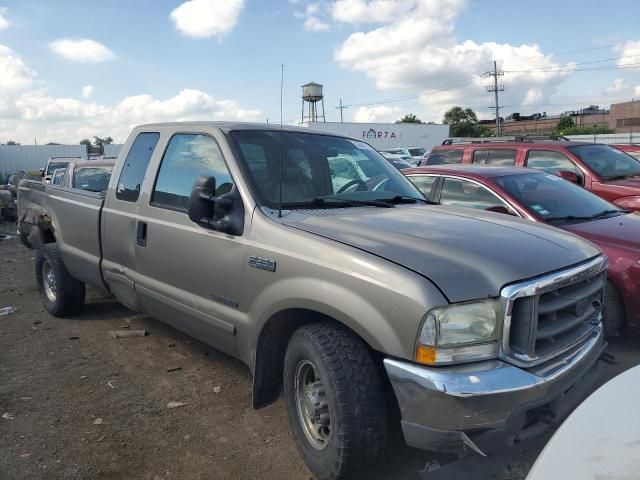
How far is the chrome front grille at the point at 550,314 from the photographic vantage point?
2502 mm

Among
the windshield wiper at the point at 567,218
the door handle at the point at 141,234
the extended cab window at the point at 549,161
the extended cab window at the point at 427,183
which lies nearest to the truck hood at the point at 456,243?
the door handle at the point at 141,234

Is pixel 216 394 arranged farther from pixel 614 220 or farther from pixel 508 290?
pixel 614 220

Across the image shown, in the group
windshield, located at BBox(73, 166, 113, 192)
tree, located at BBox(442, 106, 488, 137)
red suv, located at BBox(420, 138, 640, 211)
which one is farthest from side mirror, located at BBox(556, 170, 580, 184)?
tree, located at BBox(442, 106, 488, 137)

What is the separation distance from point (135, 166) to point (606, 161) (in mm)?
6767

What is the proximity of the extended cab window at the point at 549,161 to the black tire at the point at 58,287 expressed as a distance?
20.6ft

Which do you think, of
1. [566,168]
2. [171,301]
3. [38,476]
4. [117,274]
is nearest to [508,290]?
[171,301]

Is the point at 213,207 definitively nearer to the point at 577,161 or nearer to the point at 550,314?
the point at 550,314

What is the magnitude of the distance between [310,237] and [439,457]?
54.5 inches

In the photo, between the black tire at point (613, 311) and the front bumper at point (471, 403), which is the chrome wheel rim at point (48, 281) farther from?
the black tire at point (613, 311)

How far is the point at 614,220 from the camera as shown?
17.1 ft

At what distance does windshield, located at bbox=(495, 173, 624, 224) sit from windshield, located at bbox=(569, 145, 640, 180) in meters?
2.38

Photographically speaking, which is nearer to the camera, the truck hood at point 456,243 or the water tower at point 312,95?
the truck hood at point 456,243

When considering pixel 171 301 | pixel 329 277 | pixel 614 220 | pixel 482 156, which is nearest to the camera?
pixel 329 277

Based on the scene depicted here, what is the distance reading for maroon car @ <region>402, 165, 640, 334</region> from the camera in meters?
4.54
